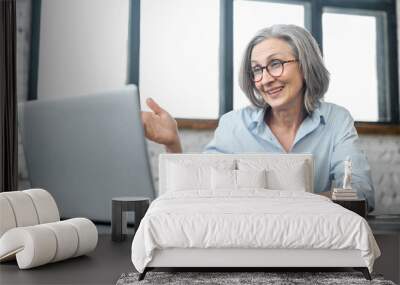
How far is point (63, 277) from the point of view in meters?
3.13

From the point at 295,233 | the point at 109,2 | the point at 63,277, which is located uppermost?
the point at 109,2

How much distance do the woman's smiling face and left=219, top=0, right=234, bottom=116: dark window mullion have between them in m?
0.26

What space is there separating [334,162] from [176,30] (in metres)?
2.02

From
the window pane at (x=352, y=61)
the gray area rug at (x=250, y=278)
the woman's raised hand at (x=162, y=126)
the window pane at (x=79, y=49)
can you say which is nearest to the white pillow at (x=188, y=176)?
the woman's raised hand at (x=162, y=126)

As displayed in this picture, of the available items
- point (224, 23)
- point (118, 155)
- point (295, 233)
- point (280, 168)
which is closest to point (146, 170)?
point (118, 155)

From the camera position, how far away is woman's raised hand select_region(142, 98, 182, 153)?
509 cm

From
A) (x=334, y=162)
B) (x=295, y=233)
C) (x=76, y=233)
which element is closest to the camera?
(x=295, y=233)

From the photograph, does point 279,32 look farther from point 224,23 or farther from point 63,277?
point 63,277

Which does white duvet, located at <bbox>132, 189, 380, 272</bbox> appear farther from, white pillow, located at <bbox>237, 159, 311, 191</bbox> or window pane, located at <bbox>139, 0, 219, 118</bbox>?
window pane, located at <bbox>139, 0, 219, 118</bbox>

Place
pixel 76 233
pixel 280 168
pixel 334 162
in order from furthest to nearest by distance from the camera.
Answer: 1. pixel 334 162
2. pixel 280 168
3. pixel 76 233

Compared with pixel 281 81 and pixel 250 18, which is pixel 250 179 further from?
pixel 250 18

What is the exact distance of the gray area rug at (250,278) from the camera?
3018 millimetres

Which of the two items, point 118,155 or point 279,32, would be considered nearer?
point 118,155

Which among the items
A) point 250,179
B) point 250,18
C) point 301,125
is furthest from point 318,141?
point 250,18
